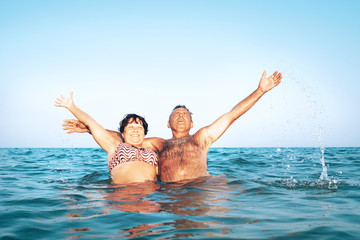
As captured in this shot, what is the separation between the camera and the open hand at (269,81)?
6.68 m

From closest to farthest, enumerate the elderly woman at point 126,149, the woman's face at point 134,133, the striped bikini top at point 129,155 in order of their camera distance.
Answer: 1. the elderly woman at point 126,149
2. the striped bikini top at point 129,155
3. the woman's face at point 134,133

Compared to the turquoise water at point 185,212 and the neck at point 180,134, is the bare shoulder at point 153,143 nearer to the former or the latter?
the neck at point 180,134

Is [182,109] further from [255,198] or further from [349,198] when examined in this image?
[349,198]

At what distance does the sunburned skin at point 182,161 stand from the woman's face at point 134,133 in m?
0.62

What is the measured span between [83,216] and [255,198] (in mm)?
2608

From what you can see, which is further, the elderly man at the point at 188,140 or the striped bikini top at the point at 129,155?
the elderly man at the point at 188,140

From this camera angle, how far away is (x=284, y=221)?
10.7ft

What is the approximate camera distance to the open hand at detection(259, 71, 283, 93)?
668 centimetres

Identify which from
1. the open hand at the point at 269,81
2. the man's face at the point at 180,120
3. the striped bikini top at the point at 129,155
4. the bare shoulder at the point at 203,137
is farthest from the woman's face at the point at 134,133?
the open hand at the point at 269,81

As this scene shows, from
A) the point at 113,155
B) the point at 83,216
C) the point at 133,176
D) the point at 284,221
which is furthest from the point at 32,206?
the point at 284,221

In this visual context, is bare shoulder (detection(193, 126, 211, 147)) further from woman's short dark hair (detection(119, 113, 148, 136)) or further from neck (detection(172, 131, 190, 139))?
woman's short dark hair (detection(119, 113, 148, 136))

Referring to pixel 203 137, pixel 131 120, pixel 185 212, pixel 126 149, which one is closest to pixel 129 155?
pixel 126 149

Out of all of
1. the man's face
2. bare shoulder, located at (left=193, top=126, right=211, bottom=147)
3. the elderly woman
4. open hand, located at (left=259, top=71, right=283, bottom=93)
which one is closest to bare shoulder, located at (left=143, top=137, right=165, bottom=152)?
the elderly woman

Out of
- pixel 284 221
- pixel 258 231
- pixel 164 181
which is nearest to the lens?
pixel 258 231
